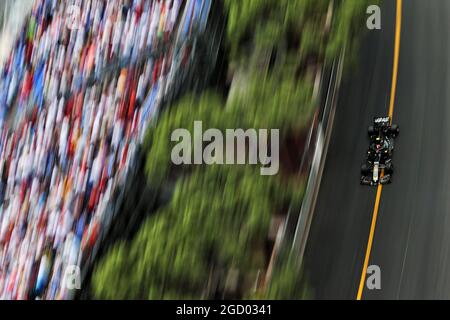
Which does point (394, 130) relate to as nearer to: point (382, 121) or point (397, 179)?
point (382, 121)

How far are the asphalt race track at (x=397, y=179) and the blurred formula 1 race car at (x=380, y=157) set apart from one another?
18 cm

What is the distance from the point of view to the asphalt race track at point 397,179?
39.9 ft

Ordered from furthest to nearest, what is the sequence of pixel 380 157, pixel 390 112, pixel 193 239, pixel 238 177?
pixel 390 112 < pixel 380 157 < pixel 238 177 < pixel 193 239

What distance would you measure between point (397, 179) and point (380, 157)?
61cm

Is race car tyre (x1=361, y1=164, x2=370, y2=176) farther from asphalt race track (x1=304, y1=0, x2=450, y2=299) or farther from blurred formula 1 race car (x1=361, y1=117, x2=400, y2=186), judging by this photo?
asphalt race track (x1=304, y1=0, x2=450, y2=299)

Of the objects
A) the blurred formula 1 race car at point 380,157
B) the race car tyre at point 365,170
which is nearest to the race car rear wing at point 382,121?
the blurred formula 1 race car at point 380,157

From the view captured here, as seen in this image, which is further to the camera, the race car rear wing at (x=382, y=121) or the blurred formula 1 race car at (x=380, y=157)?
the race car rear wing at (x=382, y=121)

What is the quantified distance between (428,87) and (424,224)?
3.11m

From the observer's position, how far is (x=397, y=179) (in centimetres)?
1283

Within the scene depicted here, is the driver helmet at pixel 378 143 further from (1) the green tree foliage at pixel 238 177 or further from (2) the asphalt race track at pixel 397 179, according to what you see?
(1) the green tree foliage at pixel 238 177

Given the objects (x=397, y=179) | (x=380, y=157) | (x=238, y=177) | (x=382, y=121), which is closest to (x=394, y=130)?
(x=382, y=121)

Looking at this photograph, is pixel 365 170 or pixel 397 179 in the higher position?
pixel 365 170

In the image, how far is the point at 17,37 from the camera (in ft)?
43.4

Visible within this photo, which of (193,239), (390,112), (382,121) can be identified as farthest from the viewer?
(390,112)
